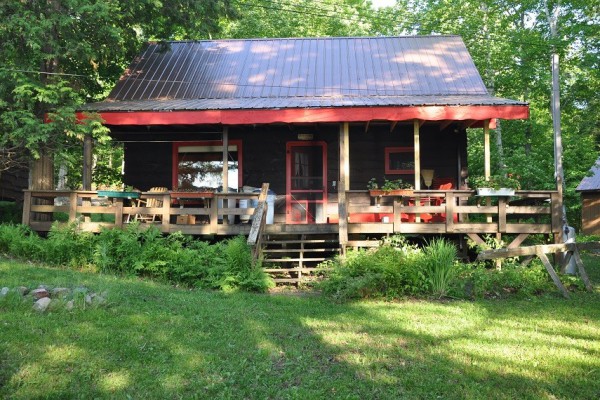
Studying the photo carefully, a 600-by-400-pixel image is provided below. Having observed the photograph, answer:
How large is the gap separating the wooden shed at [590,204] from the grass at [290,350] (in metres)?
21.9

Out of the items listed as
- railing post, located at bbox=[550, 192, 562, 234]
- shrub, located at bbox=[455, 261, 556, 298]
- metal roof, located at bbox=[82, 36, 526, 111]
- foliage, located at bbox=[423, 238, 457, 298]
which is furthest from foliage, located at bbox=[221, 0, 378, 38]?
shrub, located at bbox=[455, 261, 556, 298]

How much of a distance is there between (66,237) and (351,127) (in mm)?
7216

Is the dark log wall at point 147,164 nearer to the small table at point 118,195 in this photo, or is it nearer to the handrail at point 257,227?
the small table at point 118,195

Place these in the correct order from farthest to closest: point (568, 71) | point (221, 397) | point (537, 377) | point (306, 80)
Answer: point (568, 71)
point (306, 80)
point (537, 377)
point (221, 397)

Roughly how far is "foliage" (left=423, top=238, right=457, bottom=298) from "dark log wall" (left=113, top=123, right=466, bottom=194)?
465 cm

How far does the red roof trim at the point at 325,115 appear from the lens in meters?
10.0

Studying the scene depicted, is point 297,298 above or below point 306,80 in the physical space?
below

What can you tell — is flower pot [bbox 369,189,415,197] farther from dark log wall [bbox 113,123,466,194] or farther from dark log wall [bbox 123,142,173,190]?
dark log wall [bbox 123,142,173,190]

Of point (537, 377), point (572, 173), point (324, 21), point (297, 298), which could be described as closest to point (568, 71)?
point (572, 173)

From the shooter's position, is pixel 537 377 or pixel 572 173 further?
pixel 572 173

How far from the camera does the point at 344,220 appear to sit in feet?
30.6

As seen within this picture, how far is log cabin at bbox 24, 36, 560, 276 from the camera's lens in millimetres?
10031

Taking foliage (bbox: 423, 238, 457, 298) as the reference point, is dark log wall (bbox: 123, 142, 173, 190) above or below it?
above

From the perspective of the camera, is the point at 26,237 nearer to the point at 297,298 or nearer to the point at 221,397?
the point at 297,298
